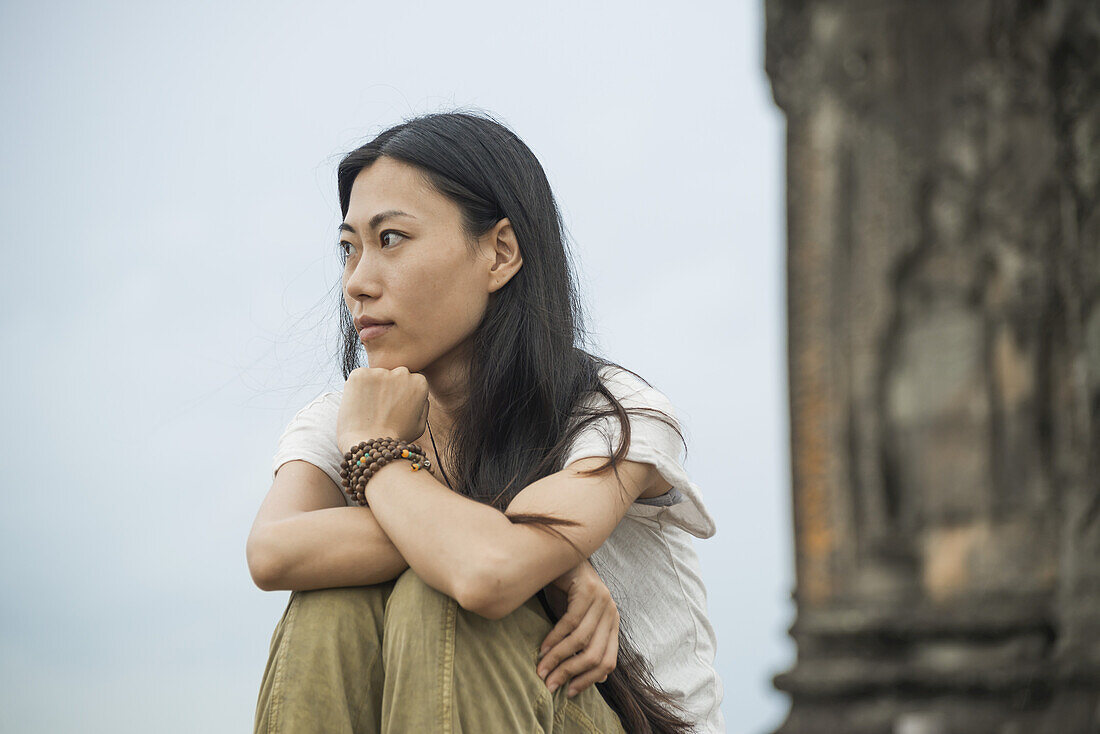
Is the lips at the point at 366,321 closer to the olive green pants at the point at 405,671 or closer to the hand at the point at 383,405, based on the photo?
the hand at the point at 383,405

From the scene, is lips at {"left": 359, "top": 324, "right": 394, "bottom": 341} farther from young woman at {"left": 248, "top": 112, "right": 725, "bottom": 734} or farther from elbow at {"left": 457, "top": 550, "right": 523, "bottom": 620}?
elbow at {"left": 457, "top": 550, "right": 523, "bottom": 620}

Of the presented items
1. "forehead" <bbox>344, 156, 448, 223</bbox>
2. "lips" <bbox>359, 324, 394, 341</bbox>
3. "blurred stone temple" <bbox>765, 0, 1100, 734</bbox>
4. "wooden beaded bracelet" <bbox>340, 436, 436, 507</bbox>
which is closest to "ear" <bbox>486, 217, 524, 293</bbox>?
"forehead" <bbox>344, 156, 448, 223</bbox>

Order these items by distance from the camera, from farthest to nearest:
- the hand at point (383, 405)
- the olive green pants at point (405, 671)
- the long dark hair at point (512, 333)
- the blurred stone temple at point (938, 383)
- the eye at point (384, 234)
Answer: the eye at point (384, 234) → the long dark hair at point (512, 333) → the hand at point (383, 405) → the olive green pants at point (405, 671) → the blurred stone temple at point (938, 383)

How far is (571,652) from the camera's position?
2.11m

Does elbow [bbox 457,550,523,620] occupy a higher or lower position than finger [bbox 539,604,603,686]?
higher

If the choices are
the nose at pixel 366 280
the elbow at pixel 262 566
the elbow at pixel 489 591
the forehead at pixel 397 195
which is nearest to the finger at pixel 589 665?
the elbow at pixel 489 591

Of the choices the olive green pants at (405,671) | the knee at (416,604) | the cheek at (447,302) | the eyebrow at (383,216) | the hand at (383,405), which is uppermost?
the eyebrow at (383,216)

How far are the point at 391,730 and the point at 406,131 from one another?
1.53 m

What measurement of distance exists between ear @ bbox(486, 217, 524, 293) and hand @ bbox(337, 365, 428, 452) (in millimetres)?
395

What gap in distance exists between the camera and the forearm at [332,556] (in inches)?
82.0

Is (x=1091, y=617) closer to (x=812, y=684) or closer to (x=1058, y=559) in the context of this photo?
(x=1058, y=559)

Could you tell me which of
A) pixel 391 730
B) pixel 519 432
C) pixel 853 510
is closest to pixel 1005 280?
pixel 853 510

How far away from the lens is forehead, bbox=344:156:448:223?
267 centimetres

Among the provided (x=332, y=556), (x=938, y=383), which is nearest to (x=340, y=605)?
(x=332, y=556)
